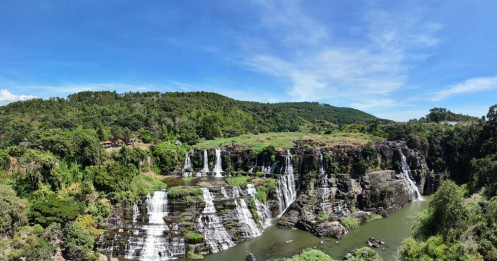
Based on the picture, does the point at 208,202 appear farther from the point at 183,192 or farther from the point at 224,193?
the point at 183,192

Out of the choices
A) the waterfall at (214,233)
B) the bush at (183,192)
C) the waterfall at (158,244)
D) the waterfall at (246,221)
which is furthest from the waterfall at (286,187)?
the waterfall at (158,244)

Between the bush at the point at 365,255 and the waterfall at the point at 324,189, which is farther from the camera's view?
the waterfall at the point at 324,189

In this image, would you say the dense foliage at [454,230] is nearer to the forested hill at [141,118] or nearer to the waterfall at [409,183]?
the waterfall at [409,183]

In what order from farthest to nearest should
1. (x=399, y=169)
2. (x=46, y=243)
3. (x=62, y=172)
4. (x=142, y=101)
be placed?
(x=142, y=101) → (x=399, y=169) → (x=62, y=172) → (x=46, y=243)

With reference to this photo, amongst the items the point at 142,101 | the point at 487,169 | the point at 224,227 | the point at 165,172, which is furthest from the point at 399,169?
the point at 142,101

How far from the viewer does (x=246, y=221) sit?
32344 mm

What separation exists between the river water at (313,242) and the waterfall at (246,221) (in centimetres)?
82

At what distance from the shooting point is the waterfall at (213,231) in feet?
92.2

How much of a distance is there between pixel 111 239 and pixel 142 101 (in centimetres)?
7588

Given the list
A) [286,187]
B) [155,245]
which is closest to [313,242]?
[286,187]

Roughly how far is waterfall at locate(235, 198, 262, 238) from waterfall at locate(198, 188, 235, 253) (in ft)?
7.06

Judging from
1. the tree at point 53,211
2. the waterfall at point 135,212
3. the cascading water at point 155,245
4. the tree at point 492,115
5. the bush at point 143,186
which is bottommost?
the cascading water at point 155,245

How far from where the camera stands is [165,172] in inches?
1850

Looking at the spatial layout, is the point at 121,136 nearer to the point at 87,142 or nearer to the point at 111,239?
the point at 87,142
